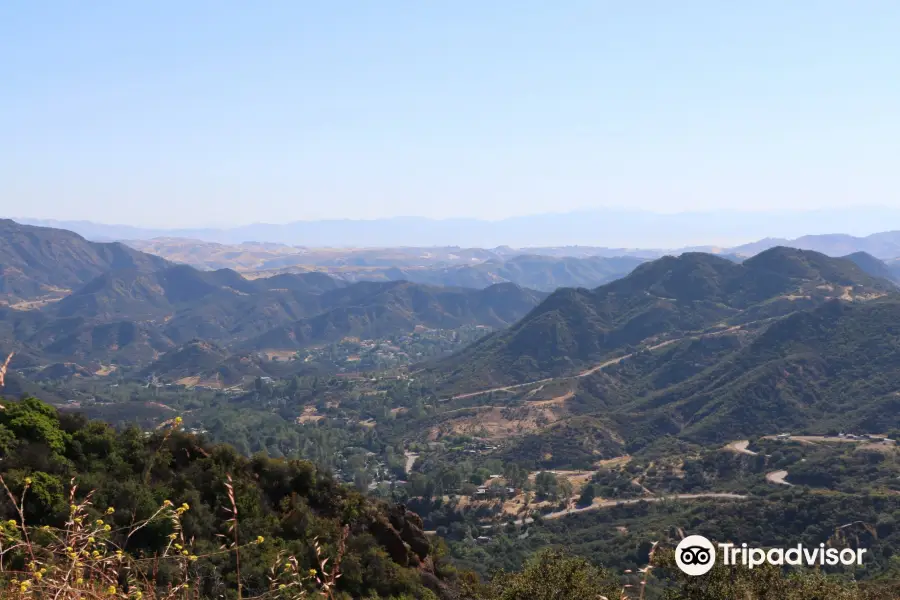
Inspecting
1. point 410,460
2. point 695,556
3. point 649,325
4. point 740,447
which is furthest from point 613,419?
point 695,556

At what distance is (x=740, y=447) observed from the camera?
10475cm

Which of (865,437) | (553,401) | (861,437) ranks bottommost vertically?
(553,401)

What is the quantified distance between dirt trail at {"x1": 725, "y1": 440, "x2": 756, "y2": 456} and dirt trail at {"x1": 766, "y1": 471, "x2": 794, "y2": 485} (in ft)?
27.0

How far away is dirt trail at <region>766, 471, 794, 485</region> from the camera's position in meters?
84.3

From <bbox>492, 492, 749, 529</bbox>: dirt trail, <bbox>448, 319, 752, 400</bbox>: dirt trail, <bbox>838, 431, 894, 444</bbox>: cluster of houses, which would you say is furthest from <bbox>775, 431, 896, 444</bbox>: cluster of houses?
<bbox>448, 319, 752, 400</bbox>: dirt trail

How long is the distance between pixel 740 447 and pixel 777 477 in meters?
18.0

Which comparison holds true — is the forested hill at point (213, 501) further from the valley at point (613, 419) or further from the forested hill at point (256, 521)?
the valley at point (613, 419)

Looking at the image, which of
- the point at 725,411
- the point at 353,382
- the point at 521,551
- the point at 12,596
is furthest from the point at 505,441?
the point at 12,596

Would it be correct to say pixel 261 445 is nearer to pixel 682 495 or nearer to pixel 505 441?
pixel 505 441

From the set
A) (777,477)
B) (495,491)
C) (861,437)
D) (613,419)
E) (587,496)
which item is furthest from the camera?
(613,419)

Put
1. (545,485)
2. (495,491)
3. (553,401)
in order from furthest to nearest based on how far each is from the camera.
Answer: (553,401)
(545,485)
(495,491)

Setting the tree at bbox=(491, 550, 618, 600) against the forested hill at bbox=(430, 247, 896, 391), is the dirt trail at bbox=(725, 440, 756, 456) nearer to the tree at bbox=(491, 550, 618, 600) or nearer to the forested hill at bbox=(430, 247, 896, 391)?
the forested hill at bbox=(430, 247, 896, 391)

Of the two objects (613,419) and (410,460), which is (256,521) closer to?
(410,460)

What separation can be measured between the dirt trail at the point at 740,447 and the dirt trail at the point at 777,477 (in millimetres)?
8232
